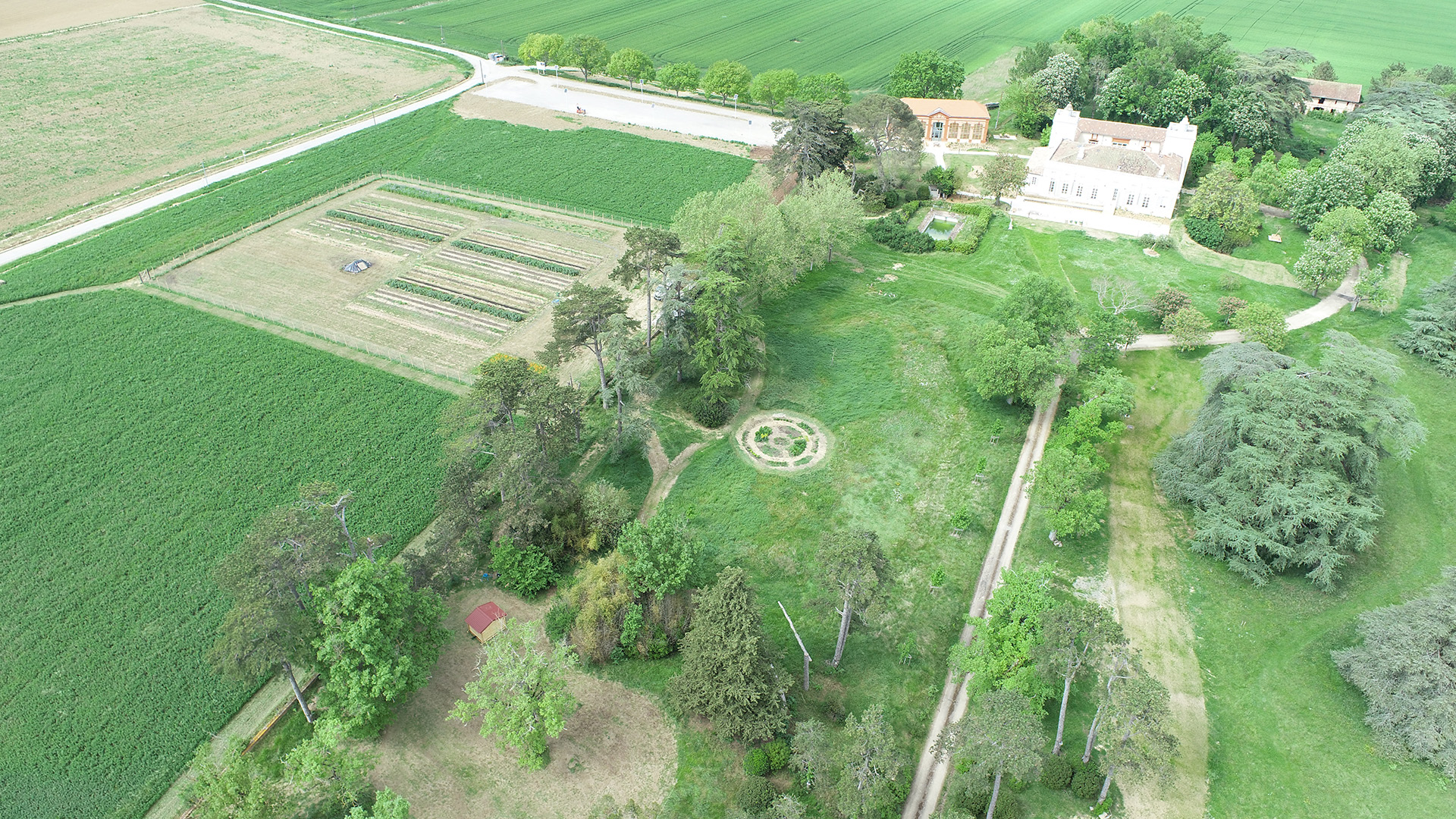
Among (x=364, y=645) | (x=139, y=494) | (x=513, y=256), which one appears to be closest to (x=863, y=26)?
(x=513, y=256)

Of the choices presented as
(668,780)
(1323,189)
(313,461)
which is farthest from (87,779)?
(1323,189)

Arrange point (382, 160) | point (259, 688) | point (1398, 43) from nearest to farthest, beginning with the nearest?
point (259, 688) → point (382, 160) → point (1398, 43)

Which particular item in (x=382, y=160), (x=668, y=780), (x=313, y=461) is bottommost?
(x=668, y=780)

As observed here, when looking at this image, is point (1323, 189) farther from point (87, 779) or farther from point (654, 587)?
point (87, 779)

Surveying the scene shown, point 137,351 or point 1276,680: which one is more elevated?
point 137,351

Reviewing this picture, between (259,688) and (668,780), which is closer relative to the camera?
(668,780)

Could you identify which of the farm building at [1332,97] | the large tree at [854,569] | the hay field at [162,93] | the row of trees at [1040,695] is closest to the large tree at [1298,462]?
the row of trees at [1040,695]
